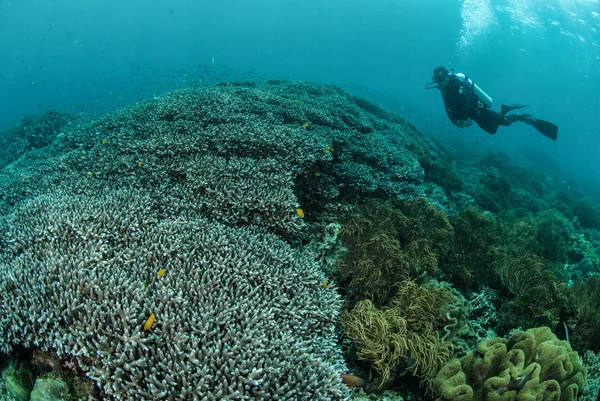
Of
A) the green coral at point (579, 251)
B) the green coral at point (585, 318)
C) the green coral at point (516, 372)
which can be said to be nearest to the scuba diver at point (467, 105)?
the green coral at point (579, 251)

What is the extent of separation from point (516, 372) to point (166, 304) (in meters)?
3.94

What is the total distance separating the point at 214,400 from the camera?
254 cm

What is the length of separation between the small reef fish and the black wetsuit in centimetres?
1490

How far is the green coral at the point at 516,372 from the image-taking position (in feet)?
10.7

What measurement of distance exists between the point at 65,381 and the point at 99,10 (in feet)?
742

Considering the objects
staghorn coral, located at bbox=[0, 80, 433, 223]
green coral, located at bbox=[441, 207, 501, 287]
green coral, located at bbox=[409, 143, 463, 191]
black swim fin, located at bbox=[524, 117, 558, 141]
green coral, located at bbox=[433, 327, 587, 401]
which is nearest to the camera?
green coral, located at bbox=[433, 327, 587, 401]

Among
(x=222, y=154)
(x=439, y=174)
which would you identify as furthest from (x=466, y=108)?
(x=222, y=154)

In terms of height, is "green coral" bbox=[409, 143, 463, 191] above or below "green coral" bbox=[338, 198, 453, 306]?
above

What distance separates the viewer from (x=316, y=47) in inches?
6850

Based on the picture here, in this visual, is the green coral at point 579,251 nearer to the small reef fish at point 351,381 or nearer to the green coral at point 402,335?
the green coral at point 402,335

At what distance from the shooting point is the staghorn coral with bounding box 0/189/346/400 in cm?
277

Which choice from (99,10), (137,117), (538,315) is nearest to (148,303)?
(538,315)

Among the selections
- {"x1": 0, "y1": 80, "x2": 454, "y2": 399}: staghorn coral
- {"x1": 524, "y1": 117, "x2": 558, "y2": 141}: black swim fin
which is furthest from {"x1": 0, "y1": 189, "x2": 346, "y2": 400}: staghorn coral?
{"x1": 524, "y1": 117, "x2": 558, "y2": 141}: black swim fin

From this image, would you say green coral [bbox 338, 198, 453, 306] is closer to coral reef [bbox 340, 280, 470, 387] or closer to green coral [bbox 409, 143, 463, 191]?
coral reef [bbox 340, 280, 470, 387]
